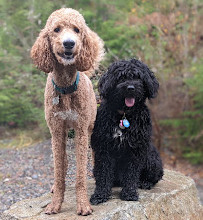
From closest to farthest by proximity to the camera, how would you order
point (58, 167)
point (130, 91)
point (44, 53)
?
point (44, 53) < point (130, 91) < point (58, 167)

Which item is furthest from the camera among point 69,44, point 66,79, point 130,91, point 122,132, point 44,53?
point 122,132

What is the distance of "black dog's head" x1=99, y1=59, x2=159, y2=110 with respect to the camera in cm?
288

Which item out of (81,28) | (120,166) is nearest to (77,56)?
(81,28)

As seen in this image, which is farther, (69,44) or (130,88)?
(130,88)

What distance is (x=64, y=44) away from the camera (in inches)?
96.0

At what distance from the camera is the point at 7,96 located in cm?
731

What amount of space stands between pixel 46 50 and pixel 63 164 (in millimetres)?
1022

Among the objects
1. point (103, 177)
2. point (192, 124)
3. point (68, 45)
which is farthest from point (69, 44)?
point (192, 124)

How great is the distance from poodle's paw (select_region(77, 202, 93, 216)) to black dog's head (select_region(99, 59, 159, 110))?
0.89 m

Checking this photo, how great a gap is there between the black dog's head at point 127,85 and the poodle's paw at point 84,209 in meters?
0.89

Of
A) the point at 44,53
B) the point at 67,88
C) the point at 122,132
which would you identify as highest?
Result: the point at 44,53

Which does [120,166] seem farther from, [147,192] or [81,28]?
[81,28]

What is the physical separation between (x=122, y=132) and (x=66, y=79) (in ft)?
2.41

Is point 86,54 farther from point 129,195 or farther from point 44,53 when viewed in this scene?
point 129,195
